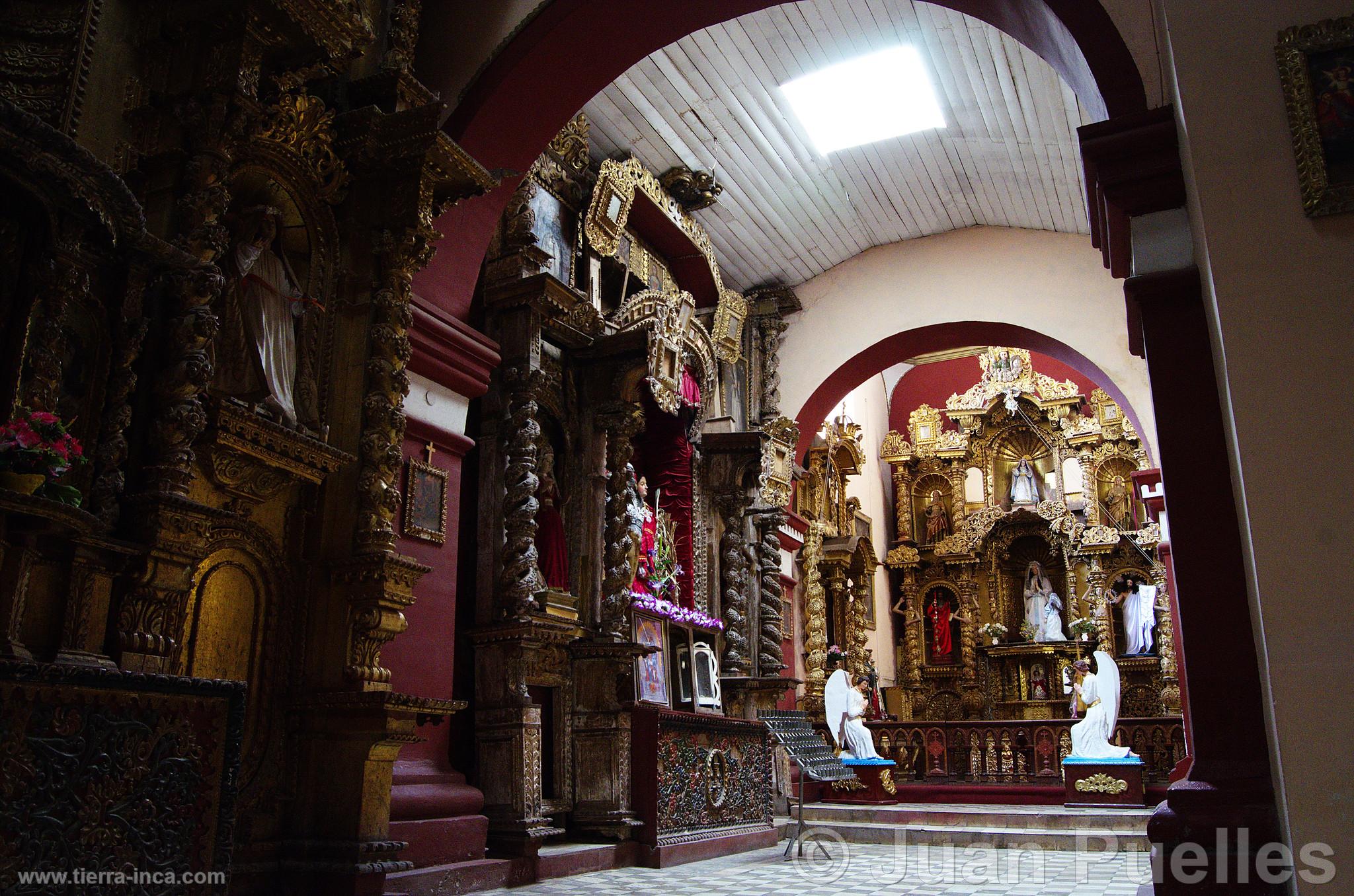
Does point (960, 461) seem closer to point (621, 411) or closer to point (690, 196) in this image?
point (690, 196)

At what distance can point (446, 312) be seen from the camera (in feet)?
22.1

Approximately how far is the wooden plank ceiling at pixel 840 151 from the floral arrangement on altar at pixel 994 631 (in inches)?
278

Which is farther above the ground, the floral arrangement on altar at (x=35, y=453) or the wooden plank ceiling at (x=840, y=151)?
the wooden plank ceiling at (x=840, y=151)

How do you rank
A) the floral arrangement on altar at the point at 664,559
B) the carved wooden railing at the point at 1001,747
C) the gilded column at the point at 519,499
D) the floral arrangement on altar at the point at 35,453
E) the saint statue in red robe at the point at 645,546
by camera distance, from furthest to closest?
the carved wooden railing at the point at 1001,747
the floral arrangement on altar at the point at 664,559
the saint statue in red robe at the point at 645,546
the gilded column at the point at 519,499
the floral arrangement on altar at the point at 35,453

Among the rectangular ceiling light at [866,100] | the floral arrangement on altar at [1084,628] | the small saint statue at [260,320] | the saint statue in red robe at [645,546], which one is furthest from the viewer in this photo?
the floral arrangement on altar at [1084,628]

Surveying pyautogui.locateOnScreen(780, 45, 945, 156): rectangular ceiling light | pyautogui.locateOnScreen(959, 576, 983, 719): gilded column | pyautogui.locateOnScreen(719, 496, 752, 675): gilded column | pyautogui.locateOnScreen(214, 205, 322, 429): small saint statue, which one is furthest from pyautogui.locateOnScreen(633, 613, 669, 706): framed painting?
pyautogui.locateOnScreen(959, 576, 983, 719): gilded column

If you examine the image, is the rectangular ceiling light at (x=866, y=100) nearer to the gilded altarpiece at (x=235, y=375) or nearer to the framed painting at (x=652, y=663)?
the gilded altarpiece at (x=235, y=375)

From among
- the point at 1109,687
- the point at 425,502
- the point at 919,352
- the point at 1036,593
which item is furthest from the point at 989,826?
the point at 1036,593

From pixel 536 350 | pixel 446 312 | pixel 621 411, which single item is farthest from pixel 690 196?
pixel 446 312

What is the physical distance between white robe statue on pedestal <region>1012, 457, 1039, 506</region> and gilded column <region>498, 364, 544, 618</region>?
12568 mm

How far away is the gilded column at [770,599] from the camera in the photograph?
430 inches

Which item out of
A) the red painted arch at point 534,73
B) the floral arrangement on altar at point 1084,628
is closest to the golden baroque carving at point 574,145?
the red painted arch at point 534,73

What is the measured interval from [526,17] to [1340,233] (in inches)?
196

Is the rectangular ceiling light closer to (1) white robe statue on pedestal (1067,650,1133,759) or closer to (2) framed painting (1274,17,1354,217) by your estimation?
(2) framed painting (1274,17,1354,217)
